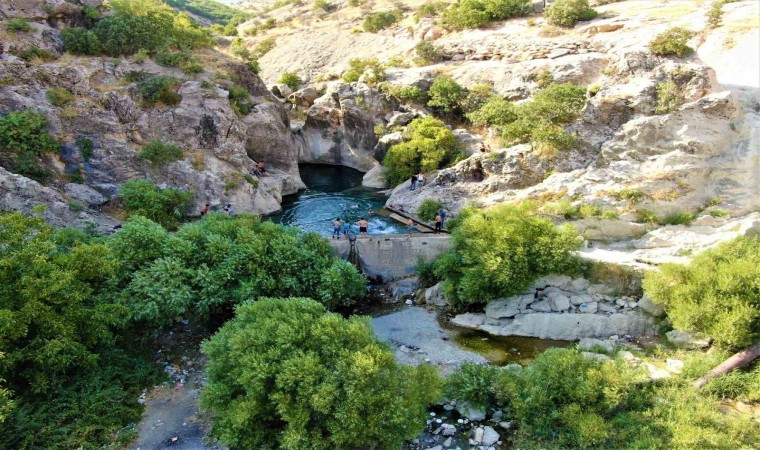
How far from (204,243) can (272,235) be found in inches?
123

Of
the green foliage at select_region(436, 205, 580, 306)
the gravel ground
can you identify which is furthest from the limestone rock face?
Answer: the gravel ground

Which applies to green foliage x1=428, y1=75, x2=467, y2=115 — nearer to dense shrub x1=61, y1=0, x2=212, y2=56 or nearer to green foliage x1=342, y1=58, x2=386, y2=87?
green foliage x1=342, y1=58, x2=386, y2=87

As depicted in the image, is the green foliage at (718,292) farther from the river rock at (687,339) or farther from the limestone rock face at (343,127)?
the limestone rock face at (343,127)

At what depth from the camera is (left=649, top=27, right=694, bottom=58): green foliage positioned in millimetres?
33219

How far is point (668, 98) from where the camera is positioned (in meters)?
30.9

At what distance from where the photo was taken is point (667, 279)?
69.5 feet

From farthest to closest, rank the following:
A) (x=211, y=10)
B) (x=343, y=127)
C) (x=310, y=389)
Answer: (x=211, y=10) < (x=343, y=127) < (x=310, y=389)

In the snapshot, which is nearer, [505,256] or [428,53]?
[505,256]

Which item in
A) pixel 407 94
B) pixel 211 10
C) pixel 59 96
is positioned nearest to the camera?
pixel 59 96

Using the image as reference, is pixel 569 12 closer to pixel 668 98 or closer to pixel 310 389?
pixel 668 98

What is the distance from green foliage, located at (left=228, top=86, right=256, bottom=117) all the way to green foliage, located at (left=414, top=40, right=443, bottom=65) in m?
20.1

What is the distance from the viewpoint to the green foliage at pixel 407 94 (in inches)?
1756

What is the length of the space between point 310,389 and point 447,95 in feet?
113

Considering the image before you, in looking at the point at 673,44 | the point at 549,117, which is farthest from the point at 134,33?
the point at 673,44
